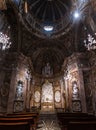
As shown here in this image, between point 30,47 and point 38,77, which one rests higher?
point 30,47

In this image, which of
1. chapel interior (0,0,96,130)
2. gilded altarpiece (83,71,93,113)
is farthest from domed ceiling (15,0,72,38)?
gilded altarpiece (83,71,93,113)

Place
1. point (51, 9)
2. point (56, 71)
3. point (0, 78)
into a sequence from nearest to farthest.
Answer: point (0, 78) < point (56, 71) < point (51, 9)

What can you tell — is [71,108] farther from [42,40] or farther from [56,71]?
[42,40]

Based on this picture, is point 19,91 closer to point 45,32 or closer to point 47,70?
point 47,70

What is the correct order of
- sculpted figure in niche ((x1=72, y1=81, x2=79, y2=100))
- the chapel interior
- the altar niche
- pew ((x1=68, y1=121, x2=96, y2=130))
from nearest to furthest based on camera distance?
pew ((x1=68, y1=121, x2=96, y2=130))
the chapel interior
sculpted figure in niche ((x1=72, y1=81, x2=79, y2=100))
the altar niche

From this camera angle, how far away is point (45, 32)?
21750mm

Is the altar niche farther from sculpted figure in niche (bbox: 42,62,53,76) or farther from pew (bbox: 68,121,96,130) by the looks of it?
pew (bbox: 68,121,96,130)

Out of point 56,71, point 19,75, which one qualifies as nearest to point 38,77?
point 56,71

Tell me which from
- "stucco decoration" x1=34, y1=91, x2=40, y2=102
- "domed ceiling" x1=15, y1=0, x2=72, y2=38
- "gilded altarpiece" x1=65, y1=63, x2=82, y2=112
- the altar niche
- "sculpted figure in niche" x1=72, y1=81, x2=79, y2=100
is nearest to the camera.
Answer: "gilded altarpiece" x1=65, y1=63, x2=82, y2=112

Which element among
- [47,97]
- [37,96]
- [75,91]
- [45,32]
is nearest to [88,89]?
[75,91]

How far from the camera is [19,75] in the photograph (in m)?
17.5

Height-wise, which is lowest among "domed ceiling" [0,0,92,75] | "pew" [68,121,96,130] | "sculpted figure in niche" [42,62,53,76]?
"pew" [68,121,96,130]

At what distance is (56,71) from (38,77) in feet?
9.65

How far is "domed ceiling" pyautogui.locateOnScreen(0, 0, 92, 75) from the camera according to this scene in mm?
18967
